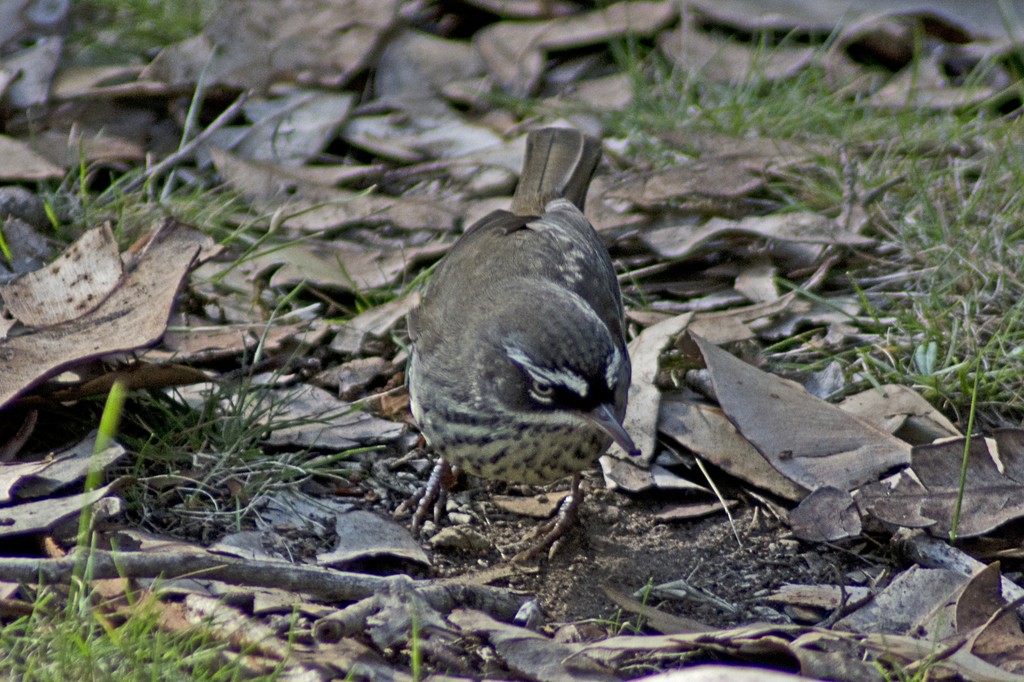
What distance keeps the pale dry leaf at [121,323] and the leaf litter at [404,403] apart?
14mm

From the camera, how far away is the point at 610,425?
4191 millimetres

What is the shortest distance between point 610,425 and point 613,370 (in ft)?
0.74

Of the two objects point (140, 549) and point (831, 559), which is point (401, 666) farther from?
point (831, 559)

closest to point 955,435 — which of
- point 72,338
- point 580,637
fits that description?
point 580,637

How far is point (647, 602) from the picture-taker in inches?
172

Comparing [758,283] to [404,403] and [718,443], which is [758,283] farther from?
[404,403]

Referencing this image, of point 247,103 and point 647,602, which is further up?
point 247,103

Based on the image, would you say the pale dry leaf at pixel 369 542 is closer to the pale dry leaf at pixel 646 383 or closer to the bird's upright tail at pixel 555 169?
the pale dry leaf at pixel 646 383

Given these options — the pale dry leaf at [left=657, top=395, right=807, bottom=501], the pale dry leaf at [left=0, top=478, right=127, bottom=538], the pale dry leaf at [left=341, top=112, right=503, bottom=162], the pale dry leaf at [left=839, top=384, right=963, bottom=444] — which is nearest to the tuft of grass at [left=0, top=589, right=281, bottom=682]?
the pale dry leaf at [left=0, top=478, right=127, bottom=538]

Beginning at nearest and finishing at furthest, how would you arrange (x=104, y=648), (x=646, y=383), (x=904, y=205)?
(x=104, y=648) < (x=646, y=383) < (x=904, y=205)

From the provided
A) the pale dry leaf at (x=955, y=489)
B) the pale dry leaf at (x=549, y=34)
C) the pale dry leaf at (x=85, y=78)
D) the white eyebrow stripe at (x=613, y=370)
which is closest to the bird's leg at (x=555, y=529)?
the white eyebrow stripe at (x=613, y=370)

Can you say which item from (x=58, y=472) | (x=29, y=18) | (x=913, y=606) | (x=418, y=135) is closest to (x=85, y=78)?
(x=29, y=18)

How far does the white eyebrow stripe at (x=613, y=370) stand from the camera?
4.27 metres

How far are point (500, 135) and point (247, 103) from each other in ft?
5.49
